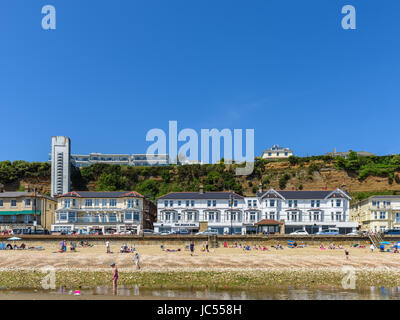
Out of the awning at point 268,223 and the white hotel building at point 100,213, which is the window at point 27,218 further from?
the awning at point 268,223

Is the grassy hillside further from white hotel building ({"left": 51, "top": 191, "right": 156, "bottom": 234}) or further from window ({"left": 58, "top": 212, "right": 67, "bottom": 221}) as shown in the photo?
window ({"left": 58, "top": 212, "right": 67, "bottom": 221})

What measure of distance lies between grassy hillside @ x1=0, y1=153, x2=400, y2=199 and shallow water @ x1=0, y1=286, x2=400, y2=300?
57952mm

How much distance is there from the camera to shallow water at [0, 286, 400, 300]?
22.5 meters

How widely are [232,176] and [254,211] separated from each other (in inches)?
990

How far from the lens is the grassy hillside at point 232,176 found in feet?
282

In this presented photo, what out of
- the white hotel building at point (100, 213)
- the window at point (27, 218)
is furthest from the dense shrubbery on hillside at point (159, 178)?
the window at point (27, 218)

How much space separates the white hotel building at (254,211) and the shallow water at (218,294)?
128 ft

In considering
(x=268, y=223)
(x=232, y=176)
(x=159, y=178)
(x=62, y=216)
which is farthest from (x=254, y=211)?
(x=159, y=178)

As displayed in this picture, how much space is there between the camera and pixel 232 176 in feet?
297

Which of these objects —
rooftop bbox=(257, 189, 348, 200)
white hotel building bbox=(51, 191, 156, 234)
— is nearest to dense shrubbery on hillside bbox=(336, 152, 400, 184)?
rooftop bbox=(257, 189, 348, 200)

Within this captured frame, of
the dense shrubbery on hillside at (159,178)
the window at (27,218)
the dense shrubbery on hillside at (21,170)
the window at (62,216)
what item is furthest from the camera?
the dense shrubbery on hillside at (21,170)
